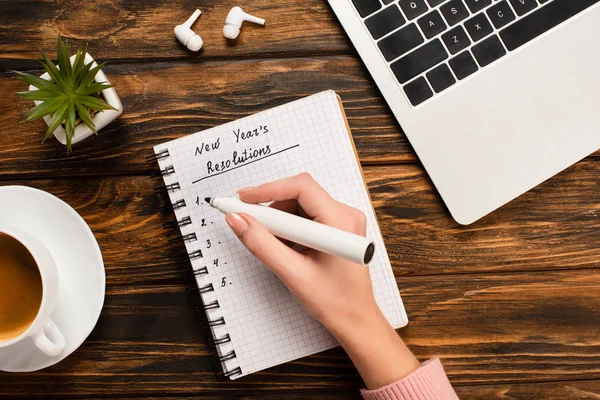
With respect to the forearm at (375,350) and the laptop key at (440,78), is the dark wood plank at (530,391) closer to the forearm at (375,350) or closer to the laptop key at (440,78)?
the forearm at (375,350)

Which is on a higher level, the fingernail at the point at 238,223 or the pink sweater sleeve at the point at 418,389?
the fingernail at the point at 238,223

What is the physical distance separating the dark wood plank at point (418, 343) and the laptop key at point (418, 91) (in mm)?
246

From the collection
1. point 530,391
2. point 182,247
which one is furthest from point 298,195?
point 530,391

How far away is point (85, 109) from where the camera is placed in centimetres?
64

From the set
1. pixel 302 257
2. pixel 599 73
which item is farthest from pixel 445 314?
pixel 599 73

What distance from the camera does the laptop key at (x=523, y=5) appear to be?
693 mm

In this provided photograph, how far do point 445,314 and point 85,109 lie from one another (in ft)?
1.77

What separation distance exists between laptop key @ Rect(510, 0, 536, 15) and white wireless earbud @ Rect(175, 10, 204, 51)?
0.41m

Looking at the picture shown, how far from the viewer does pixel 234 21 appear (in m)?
0.72

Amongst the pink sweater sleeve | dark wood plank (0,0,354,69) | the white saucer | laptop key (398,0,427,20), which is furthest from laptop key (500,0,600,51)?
the white saucer

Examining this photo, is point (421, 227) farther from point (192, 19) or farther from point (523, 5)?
point (192, 19)

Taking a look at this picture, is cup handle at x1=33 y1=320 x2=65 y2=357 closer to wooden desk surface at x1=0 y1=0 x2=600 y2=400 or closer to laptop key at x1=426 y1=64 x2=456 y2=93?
wooden desk surface at x1=0 y1=0 x2=600 y2=400

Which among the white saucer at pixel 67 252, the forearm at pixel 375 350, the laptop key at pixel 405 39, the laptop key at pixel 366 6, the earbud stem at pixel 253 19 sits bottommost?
the forearm at pixel 375 350

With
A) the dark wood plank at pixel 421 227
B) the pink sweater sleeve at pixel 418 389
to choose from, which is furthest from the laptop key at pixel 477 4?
the pink sweater sleeve at pixel 418 389
